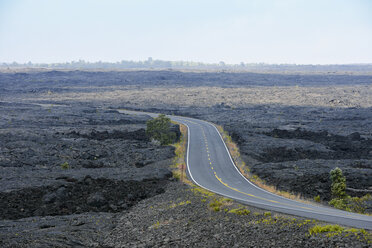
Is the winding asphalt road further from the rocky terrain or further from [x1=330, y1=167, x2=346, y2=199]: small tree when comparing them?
[x1=330, y1=167, x2=346, y2=199]: small tree

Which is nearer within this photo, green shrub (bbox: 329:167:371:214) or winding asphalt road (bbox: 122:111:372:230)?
winding asphalt road (bbox: 122:111:372:230)

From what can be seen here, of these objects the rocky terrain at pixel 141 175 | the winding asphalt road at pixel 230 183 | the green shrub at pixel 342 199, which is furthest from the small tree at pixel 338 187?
the winding asphalt road at pixel 230 183

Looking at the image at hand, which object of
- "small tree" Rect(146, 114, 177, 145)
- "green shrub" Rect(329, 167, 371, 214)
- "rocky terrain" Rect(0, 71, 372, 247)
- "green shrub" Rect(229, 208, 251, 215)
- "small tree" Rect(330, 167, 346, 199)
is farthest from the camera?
"small tree" Rect(146, 114, 177, 145)

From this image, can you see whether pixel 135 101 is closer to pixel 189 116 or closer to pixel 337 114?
pixel 189 116

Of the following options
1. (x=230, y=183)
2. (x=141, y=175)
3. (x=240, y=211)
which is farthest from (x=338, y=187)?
(x=141, y=175)

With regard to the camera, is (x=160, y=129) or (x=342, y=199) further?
(x=160, y=129)

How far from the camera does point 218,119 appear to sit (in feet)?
276

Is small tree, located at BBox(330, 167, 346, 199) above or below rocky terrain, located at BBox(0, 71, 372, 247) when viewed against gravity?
above

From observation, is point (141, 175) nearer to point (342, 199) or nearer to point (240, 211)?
point (240, 211)

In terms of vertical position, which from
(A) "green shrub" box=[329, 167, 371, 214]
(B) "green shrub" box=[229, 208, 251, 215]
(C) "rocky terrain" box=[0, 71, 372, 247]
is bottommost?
(C) "rocky terrain" box=[0, 71, 372, 247]

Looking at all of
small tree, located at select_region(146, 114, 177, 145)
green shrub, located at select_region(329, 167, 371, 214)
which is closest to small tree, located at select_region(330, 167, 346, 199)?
green shrub, located at select_region(329, 167, 371, 214)

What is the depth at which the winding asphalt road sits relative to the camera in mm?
21516

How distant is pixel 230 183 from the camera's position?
34750 millimetres

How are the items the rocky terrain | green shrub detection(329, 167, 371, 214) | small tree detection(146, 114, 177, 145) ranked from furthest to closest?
small tree detection(146, 114, 177, 145), green shrub detection(329, 167, 371, 214), the rocky terrain
